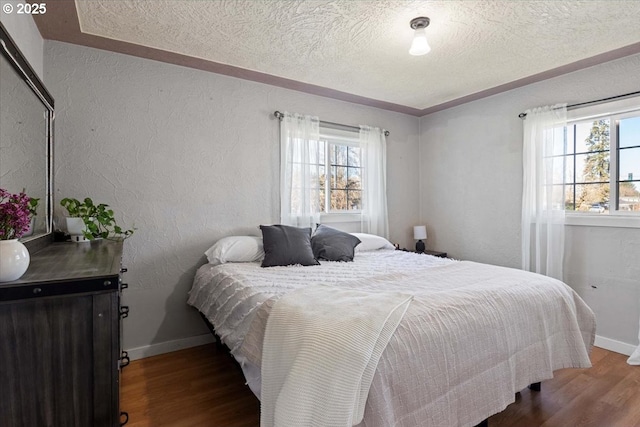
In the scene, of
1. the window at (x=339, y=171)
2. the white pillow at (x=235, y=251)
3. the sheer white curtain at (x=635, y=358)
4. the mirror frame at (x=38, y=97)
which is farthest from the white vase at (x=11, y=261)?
the sheer white curtain at (x=635, y=358)

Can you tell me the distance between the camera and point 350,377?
3.77ft

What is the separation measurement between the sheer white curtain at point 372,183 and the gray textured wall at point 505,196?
0.82 meters

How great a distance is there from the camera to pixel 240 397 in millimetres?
2143

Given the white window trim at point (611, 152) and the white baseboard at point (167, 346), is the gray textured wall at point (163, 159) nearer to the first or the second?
the white baseboard at point (167, 346)

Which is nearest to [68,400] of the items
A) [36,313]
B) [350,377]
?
[36,313]

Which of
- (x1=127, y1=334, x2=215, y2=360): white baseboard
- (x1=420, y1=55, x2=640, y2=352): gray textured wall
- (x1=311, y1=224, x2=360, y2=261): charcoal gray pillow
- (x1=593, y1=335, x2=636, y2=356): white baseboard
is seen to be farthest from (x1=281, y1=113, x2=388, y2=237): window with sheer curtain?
(x1=593, y1=335, x2=636, y2=356): white baseboard

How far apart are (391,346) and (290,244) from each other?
1.61 m

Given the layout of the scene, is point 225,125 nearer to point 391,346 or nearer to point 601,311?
point 391,346

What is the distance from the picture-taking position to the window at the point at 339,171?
3.72 meters

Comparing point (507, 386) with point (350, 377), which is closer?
point (350, 377)

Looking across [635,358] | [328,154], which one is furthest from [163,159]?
[635,358]

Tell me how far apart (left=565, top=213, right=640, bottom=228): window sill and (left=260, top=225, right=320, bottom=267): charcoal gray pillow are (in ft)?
7.92

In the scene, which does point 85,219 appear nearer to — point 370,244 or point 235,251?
point 235,251

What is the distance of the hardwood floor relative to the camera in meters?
1.89
